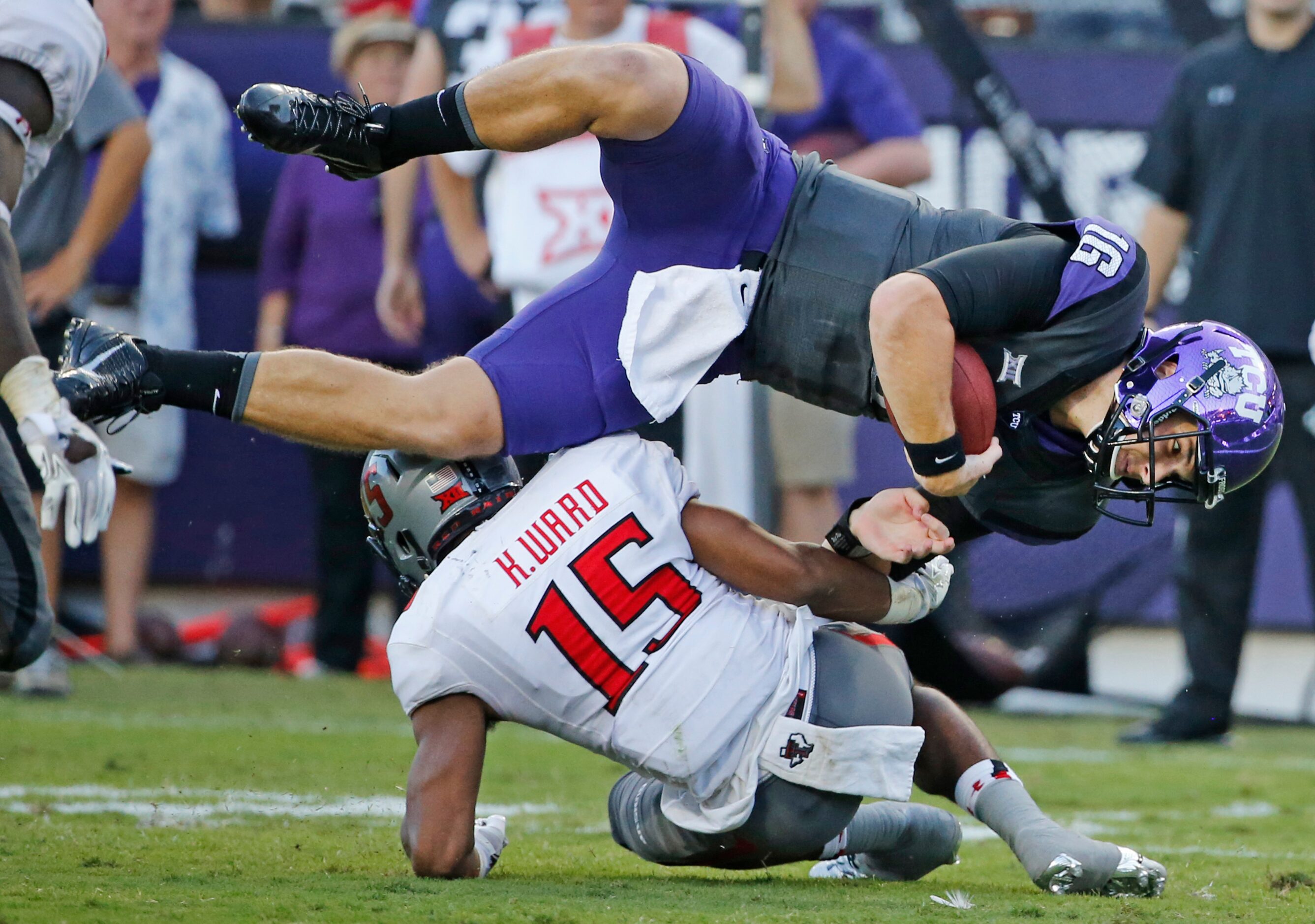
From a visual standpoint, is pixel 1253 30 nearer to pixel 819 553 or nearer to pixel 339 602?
pixel 819 553

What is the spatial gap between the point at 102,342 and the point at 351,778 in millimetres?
1674

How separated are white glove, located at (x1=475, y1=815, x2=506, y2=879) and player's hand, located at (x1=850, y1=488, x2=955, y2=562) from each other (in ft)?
3.08

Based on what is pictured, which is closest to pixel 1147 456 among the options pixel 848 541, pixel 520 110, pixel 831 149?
pixel 848 541

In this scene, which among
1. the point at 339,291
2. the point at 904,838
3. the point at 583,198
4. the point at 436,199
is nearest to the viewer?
the point at 904,838

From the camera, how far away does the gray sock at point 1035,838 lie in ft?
10.5

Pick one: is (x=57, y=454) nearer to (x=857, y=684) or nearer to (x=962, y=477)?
(x=857, y=684)

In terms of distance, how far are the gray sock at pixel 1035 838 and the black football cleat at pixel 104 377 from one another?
1.86 m

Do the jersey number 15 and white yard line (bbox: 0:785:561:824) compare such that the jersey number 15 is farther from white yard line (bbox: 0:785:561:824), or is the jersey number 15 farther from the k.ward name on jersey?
white yard line (bbox: 0:785:561:824)

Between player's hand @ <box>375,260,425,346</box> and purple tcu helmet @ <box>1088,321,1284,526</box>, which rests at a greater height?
purple tcu helmet @ <box>1088,321,1284,526</box>

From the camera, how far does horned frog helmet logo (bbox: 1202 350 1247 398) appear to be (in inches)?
139

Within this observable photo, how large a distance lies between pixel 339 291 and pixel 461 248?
753 millimetres

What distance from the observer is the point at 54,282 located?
609 centimetres

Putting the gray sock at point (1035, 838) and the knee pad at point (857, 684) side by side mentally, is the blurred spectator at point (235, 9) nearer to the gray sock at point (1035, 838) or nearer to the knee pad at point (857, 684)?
the knee pad at point (857, 684)

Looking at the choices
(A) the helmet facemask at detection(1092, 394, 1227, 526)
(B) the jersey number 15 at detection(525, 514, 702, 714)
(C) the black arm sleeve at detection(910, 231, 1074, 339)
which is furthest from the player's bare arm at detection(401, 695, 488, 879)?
(A) the helmet facemask at detection(1092, 394, 1227, 526)
